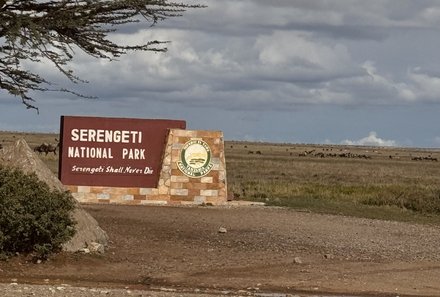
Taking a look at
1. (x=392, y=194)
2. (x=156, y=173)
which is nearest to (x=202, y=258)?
(x=156, y=173)

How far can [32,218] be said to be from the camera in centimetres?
1745

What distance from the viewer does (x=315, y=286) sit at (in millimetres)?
17016

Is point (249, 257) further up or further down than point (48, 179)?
further down

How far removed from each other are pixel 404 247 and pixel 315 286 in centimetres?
553

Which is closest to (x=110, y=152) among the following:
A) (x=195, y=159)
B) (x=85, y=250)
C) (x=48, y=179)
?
(x=195, y=159)

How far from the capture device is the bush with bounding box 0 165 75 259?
17.5 metres

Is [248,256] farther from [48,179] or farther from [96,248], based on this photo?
[48,179]

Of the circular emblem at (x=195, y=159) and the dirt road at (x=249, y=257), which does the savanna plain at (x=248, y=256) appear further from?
the circular emblem at (x=195, y=159)

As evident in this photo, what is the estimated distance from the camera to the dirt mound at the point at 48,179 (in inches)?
762

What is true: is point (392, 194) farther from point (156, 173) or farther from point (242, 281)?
point (242, 281)

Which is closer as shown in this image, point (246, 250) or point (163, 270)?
point (163, 270)

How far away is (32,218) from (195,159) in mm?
12508

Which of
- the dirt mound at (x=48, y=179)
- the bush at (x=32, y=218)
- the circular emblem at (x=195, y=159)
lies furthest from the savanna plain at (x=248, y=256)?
the circular emblem at (x=195, y=159)

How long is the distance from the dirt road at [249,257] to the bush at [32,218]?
322mm
